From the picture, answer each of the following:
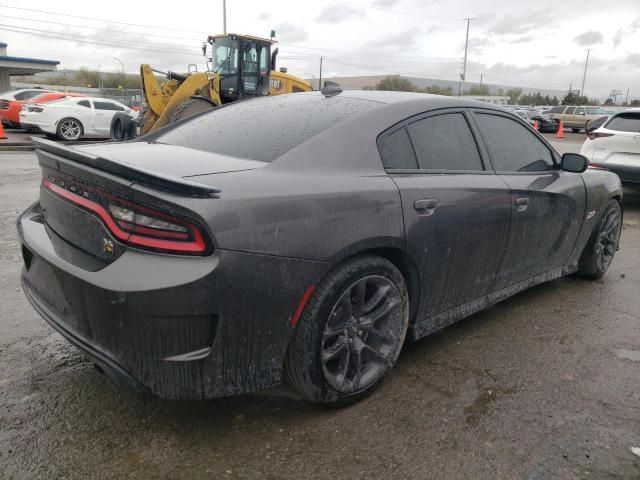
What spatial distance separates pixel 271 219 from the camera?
81.9 inches

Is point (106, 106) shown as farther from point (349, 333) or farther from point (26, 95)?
point (349, 333)

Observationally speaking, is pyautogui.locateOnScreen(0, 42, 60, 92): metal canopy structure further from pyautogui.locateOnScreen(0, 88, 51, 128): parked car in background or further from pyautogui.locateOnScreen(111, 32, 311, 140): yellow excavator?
pyautogui.locateOnScreen(111, 32, 311, 140): yellow excavator

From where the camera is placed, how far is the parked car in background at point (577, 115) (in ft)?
115

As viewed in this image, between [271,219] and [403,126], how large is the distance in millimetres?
1102

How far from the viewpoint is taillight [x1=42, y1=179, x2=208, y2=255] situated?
1927 mm

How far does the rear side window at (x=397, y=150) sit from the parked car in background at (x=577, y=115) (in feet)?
120

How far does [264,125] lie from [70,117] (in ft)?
48.8

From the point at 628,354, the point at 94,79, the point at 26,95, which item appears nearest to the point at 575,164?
the point at 628,354

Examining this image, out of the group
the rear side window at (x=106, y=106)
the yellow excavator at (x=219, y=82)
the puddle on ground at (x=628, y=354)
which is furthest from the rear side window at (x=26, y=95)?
the puddle on ground at (x=628, y=354)

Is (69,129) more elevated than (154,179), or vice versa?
(154,179)

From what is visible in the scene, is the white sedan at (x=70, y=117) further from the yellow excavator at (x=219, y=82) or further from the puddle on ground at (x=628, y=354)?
the puddle on ground at (x=628, y=354)

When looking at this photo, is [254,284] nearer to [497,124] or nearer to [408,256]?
[408,256]

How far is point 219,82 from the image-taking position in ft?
38.2

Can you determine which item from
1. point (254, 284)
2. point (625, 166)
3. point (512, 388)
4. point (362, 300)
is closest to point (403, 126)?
point (362, 300)
